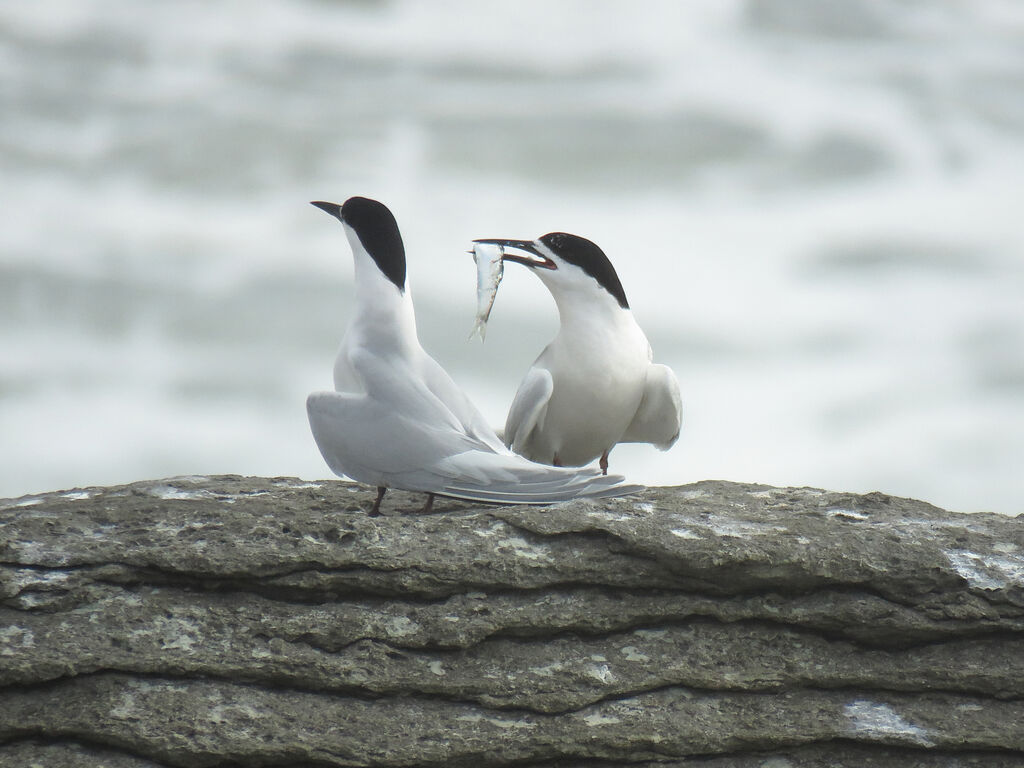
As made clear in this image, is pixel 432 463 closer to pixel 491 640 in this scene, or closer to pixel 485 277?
pixel 491 640

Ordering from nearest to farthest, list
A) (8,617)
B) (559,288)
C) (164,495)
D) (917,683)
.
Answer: (8,617), (917,683), (164,495), (559,288)

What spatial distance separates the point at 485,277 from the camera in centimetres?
647

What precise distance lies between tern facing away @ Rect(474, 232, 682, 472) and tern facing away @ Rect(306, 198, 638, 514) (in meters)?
1.30

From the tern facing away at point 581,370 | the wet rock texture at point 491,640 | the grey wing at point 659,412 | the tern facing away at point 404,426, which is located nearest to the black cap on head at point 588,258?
the tern facing away at point 581,370

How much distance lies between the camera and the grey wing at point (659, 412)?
22.9 ft

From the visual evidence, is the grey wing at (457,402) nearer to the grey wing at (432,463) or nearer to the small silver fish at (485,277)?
the grey wing at (432,463)

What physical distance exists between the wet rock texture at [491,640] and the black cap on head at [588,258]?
76.5 inches

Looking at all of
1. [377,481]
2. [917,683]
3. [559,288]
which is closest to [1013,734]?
[917,683]

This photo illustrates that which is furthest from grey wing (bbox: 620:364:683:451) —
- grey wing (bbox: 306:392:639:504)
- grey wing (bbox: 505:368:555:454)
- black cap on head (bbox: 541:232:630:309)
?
grey wing (bbox: 306:392:639:504)

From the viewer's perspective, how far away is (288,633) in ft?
15.4

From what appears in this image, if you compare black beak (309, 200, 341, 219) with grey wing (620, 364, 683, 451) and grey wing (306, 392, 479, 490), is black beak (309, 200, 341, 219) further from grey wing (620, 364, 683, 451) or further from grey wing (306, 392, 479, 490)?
grey wing (620, 364, 683, 451)

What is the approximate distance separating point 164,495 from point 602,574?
227cm

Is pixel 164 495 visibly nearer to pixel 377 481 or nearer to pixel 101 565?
pixel 101 565

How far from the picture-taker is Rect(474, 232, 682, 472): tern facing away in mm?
6711
